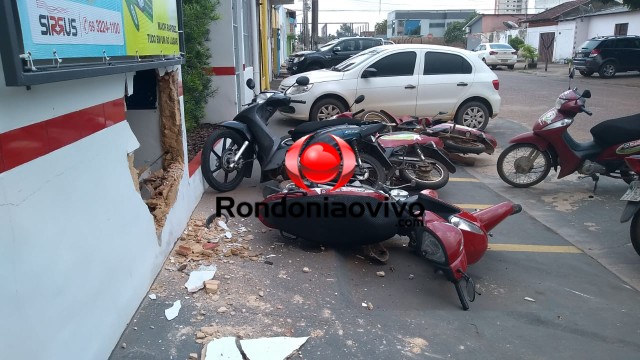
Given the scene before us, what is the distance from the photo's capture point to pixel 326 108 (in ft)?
35.1

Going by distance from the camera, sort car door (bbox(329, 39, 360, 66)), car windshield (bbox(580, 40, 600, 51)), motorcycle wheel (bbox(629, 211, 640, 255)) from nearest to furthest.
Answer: motorcycle wheel (bbox(629, 211, 640, 255)), car door (bbox(329, 39, 360, 66)), car windshield (bbox(580, 40, 600, 51))

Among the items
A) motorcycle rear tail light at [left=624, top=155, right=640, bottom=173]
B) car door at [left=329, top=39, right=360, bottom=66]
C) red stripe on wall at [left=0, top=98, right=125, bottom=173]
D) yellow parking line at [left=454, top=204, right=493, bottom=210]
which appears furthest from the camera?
car door at [left=329, top=39, right=360, bottom=66]

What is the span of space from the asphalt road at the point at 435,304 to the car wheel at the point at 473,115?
4974mm

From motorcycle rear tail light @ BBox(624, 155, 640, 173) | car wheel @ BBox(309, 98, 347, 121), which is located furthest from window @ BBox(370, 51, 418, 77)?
motorcycle rear tail light @ BBox(624, 155, 640, 173)

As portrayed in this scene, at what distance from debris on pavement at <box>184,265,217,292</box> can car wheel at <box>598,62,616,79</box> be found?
27215 mm

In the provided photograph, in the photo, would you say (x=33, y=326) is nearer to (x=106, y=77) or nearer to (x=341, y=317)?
(x=106, y=77)

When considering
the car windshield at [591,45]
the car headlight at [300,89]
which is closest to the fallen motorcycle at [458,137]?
the car headlight at [300,89]

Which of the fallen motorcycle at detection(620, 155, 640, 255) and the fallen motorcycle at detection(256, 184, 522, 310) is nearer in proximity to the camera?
the fallen motorcycle at detection(256, 184, 522, 310)

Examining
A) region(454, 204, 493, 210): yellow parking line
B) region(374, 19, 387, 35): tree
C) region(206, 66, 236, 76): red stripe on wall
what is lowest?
region(454, 204, 493, 210): yellow parking line

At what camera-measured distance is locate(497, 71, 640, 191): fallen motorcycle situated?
668 centimetres

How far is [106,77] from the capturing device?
10.6ft

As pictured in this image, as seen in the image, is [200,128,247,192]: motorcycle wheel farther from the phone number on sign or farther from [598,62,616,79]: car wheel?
[598,62,616,79]: car wheel

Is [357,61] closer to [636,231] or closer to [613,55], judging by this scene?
[636,231]

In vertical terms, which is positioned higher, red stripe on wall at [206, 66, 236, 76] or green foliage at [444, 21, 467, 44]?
green foliage at [444, 21, 467, 44]
